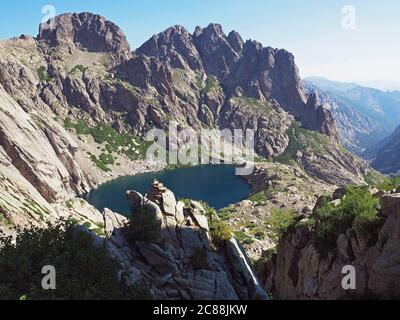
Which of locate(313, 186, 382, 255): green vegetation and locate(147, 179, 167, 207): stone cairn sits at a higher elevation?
locate(147, 179, 167, 207): stone cairn

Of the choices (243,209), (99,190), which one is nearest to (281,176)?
(243,209)

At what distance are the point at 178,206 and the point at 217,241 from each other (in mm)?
5454

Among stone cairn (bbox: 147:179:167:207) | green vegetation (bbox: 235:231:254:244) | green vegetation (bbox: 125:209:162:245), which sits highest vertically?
stone cairn (bbox: 147:179:167:207)

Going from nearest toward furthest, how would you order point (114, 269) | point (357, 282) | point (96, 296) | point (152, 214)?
1. point (96, 296)
2. point (114, 269)
3. point (357, 282)
4. point (152, 214)

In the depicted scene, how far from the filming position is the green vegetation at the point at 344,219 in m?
36.8

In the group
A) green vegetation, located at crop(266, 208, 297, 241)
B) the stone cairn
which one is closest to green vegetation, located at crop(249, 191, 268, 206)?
green vegetation, located at crop(266, 208, 297, 241)

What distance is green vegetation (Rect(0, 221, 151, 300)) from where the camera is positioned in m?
23.2

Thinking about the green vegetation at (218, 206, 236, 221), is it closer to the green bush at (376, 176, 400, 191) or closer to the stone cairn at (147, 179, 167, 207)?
the green bush at (376, 176, 400, 191)

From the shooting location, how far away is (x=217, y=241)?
42.1 meters

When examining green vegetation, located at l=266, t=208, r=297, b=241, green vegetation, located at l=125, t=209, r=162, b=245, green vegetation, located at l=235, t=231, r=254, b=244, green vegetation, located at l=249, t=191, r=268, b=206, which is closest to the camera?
green vegetation, located at l=125, t=209, r=162, b=245

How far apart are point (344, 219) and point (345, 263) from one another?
530cm

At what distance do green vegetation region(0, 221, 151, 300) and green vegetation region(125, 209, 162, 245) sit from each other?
296 inches

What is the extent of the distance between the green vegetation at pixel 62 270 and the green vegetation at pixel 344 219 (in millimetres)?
20914

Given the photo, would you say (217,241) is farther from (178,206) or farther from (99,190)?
(99,190)
